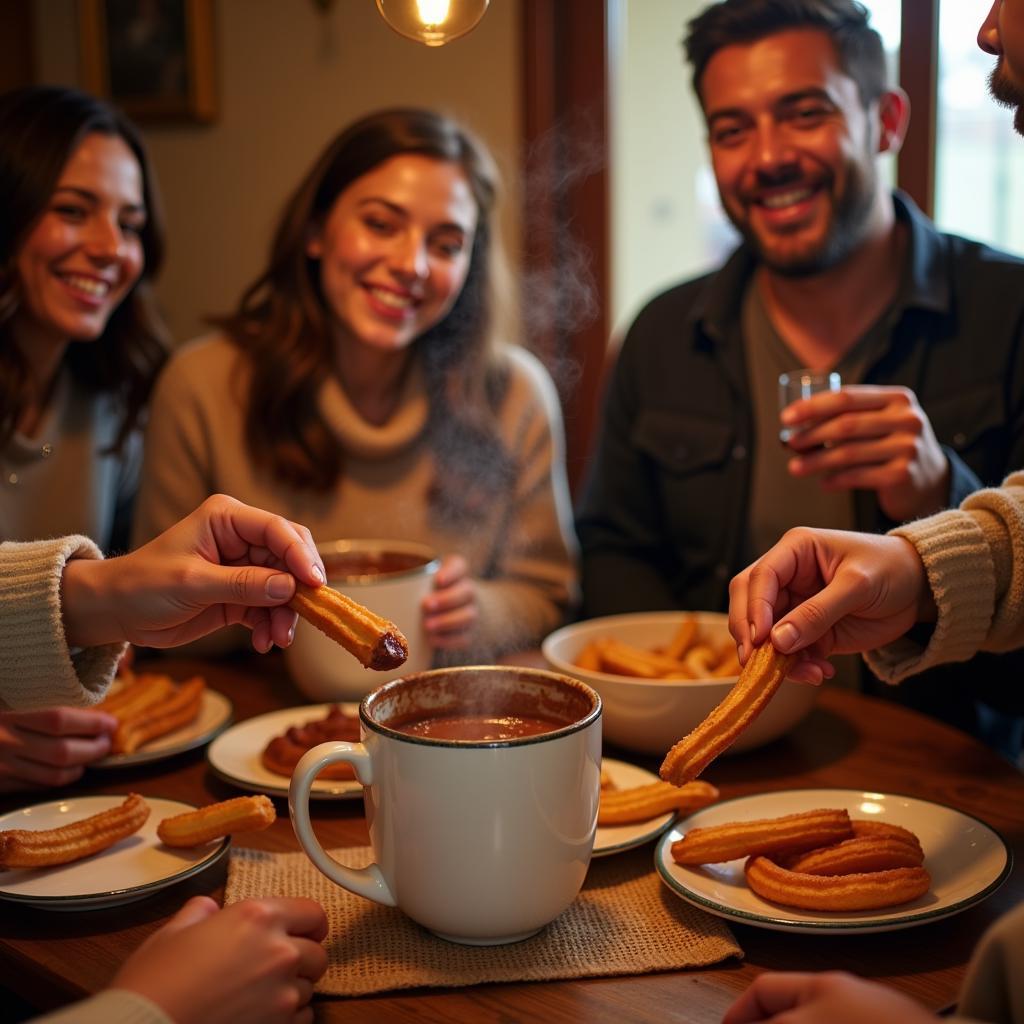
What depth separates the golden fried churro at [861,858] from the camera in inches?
39.5

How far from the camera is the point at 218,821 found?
1.07 m

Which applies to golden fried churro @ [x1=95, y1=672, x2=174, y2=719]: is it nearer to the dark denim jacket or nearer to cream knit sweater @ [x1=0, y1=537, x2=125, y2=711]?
cream knit sweater @ [x1=0, y1=537, x2=125, y2=711]

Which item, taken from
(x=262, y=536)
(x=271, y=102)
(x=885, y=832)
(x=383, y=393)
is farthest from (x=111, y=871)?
(x=271, y=102)

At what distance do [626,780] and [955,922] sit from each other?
0.37 m

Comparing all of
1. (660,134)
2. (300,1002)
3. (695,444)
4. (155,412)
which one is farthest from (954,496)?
(660,134)

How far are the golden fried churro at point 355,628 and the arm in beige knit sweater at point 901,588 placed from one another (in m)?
0.32

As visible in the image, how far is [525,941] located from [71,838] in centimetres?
43

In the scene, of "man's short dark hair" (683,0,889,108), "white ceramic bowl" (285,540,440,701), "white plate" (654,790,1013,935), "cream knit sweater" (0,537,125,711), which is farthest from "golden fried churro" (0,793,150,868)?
"man's short dark hair" (683,0,889,108)

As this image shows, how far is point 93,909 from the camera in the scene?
104 centimetres

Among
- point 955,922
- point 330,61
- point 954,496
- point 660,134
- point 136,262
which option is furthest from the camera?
point 330,61

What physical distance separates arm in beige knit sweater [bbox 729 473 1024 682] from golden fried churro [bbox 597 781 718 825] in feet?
0.55

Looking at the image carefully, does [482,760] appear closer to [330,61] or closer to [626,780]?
[626,780]

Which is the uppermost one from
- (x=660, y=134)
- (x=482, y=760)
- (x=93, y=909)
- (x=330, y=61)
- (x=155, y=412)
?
(x=330, y=61)

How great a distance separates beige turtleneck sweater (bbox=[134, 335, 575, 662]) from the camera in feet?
7.04
